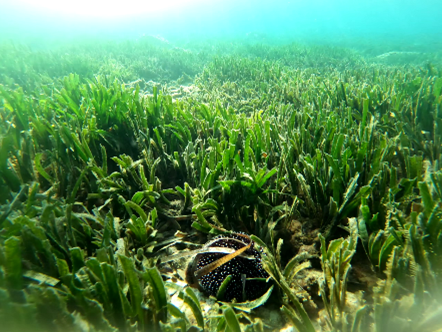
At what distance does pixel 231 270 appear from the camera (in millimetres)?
1213

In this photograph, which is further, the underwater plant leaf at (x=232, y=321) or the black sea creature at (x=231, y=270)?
the black sea creature at (x=231, y=270)

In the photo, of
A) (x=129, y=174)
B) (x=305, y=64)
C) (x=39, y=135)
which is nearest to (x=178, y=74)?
(x=305, y=64)

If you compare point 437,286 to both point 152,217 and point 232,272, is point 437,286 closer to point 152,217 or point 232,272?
point 232,272

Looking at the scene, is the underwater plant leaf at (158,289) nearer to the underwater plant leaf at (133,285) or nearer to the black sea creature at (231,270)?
the underwater plant leaf at (133,285)

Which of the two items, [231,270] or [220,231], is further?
[220,231]

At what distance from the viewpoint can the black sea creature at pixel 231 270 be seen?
118 centimetres

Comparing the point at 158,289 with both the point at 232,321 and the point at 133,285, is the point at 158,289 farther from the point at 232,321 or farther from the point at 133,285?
the point at 232,321

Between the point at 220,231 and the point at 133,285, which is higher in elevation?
the point at 133,285

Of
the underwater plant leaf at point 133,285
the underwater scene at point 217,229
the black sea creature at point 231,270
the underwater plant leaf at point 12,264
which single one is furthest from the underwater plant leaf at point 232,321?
the underwater plant leaf at point 12,264

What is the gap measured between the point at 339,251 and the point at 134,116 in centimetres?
259

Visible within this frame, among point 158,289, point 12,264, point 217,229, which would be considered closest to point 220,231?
point 217,229

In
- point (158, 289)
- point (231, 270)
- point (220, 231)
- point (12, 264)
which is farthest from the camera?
point (220, 231)

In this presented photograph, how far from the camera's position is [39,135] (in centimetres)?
226

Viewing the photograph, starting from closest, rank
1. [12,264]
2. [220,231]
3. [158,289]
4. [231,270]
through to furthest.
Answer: [12,264]
[158,289]
[231,270]
[220,231]
